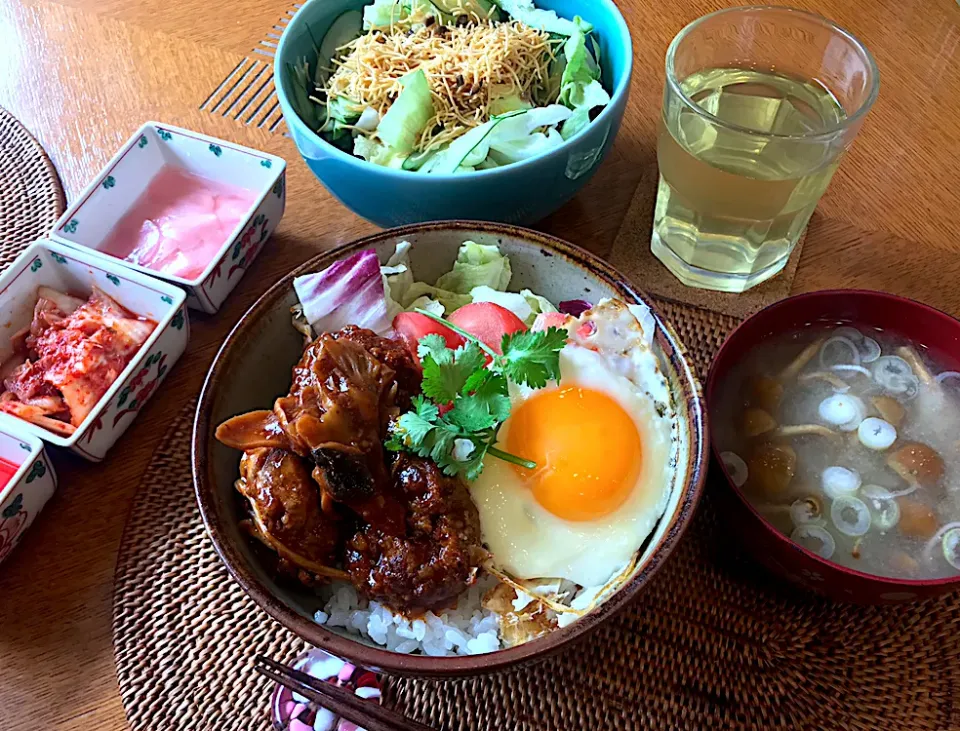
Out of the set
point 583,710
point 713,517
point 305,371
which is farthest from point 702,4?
point 583,710

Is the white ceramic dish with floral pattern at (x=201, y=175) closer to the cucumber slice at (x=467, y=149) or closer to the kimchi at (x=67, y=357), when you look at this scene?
the kimchi at (x=67, y=357)

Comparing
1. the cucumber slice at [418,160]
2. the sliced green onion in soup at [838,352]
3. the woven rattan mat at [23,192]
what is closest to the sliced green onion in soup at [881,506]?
the sliced green onion in soup at [838,352]

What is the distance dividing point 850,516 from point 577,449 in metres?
0.54

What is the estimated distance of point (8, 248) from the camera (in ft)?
6.72

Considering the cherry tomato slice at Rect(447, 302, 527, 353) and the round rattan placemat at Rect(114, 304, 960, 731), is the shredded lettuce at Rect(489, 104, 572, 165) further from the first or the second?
the round rattan placemat at Rect(114, 304, 960, 731)

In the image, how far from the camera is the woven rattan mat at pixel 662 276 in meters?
1.86

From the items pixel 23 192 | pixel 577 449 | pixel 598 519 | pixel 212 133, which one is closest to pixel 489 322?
pixel 577 449

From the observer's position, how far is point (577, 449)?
137 cm

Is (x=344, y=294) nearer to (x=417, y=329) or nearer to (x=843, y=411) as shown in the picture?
(x=417, y=329)

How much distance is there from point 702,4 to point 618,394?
1.68 metres

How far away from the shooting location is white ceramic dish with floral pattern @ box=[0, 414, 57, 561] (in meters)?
1.49

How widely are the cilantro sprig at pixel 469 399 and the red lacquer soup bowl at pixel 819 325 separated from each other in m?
0.35

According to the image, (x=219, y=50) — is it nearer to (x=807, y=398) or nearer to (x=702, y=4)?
(x=702, y=4)

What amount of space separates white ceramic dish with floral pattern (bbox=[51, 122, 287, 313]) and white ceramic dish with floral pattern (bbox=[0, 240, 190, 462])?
36 mm
